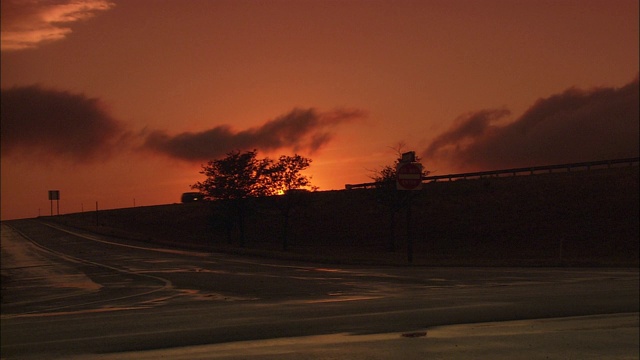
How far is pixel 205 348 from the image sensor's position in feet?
28.5

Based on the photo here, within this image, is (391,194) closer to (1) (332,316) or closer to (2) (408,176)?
(2) (408,176)

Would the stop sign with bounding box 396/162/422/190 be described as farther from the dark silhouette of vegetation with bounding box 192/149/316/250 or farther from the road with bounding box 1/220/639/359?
the dark silhouette of vegetation with bounding box 192/149/316/250

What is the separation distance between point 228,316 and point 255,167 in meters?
49.4

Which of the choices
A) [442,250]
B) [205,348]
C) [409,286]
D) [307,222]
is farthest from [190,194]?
[205,348]

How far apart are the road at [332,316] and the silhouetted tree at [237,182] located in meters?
38.2

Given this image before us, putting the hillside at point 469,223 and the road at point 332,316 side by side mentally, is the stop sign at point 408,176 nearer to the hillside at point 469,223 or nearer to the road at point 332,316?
the road at point 332,316

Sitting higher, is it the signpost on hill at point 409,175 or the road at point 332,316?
the signpost on hill at point 409,175

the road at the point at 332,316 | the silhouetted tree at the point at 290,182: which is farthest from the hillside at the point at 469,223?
the road at the point at 332,316

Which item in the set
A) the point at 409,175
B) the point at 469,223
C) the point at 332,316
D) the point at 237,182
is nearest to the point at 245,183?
the point at 237,182

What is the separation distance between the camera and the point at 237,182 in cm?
6034

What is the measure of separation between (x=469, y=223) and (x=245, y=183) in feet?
64.9

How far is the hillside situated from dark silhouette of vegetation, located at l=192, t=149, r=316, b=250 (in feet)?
2.35

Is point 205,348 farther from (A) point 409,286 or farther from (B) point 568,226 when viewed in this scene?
(B) point 568,226

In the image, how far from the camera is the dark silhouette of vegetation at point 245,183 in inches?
2272
